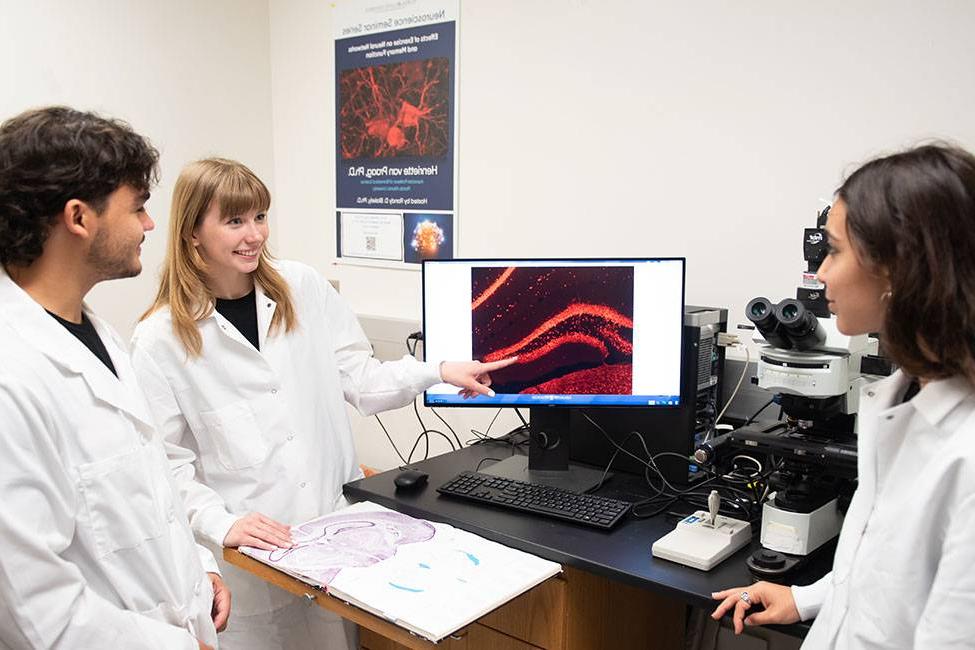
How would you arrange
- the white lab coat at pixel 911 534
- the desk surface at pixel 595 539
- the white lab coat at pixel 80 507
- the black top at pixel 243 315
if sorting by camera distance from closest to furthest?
1. the white lab coat at pixel 911 534
2. the white lab coat at pixel 80 507
3. the desk surface at pixel 595 539
4. the black top at pixel 243 315

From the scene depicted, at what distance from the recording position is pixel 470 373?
5.90 ft

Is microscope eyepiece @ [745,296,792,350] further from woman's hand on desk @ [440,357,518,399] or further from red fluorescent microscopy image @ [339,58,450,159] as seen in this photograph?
red fluorescent microscopy image @ [339,58,450,159]

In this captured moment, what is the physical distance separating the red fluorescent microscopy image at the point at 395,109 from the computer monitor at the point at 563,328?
3.48ft

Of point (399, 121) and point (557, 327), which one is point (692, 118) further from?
point (399, 121)

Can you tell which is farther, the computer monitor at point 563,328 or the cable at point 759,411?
the cable at point 759,411

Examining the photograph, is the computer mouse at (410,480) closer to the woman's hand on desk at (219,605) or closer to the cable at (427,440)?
the woman's hand on desk at (219,605)

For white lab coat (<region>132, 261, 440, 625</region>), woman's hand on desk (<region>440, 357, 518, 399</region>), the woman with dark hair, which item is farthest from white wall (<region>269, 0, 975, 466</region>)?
the woman with dark hair

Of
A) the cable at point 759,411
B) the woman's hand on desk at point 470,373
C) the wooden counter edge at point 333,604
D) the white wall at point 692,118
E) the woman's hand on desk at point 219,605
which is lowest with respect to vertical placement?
the woman's hand on desk at point 219,605

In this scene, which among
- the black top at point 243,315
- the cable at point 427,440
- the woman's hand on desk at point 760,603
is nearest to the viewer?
the woman's hand on desk at point 760,603

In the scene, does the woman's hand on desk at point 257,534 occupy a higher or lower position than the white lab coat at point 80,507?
lower

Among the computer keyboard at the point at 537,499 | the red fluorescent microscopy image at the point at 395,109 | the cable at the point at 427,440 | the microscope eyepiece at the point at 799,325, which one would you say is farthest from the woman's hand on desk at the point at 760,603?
the red fluorescent microscopy image at the point at 395,109

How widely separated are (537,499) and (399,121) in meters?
1.63

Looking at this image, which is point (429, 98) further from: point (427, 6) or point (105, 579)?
point (105, 579)

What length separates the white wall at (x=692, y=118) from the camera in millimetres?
1902
